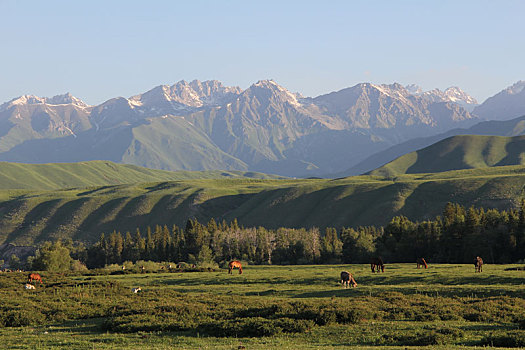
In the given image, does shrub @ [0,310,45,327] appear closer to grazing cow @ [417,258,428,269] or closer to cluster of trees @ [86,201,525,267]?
grazing cow @ [417,258,428,269]

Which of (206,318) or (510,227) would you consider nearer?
(206,318)

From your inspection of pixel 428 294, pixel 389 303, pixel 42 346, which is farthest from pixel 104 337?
A: pixel 428 294

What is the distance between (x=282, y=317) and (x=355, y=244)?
335ft

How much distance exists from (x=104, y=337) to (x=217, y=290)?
31445 millimetres

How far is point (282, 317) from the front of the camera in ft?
130

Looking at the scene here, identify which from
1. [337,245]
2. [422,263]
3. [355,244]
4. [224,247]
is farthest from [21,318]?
[224,247]

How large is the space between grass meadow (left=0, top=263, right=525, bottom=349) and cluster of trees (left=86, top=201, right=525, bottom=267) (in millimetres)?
52502

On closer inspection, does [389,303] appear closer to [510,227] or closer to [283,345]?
[283,345]

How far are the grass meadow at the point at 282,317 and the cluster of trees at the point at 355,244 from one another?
52502 mm

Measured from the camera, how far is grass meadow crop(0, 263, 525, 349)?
32.3 meters

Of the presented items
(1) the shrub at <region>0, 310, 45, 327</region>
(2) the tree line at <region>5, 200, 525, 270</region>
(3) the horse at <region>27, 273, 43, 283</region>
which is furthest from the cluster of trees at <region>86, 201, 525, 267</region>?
(1) the shrub at <region>0, 310, 45, 327</region>

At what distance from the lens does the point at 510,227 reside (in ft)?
372

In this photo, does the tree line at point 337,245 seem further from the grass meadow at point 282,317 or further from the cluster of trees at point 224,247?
the grass meadow at point 282,317

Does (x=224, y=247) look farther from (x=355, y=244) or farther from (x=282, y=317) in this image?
(x=282, y=317)
